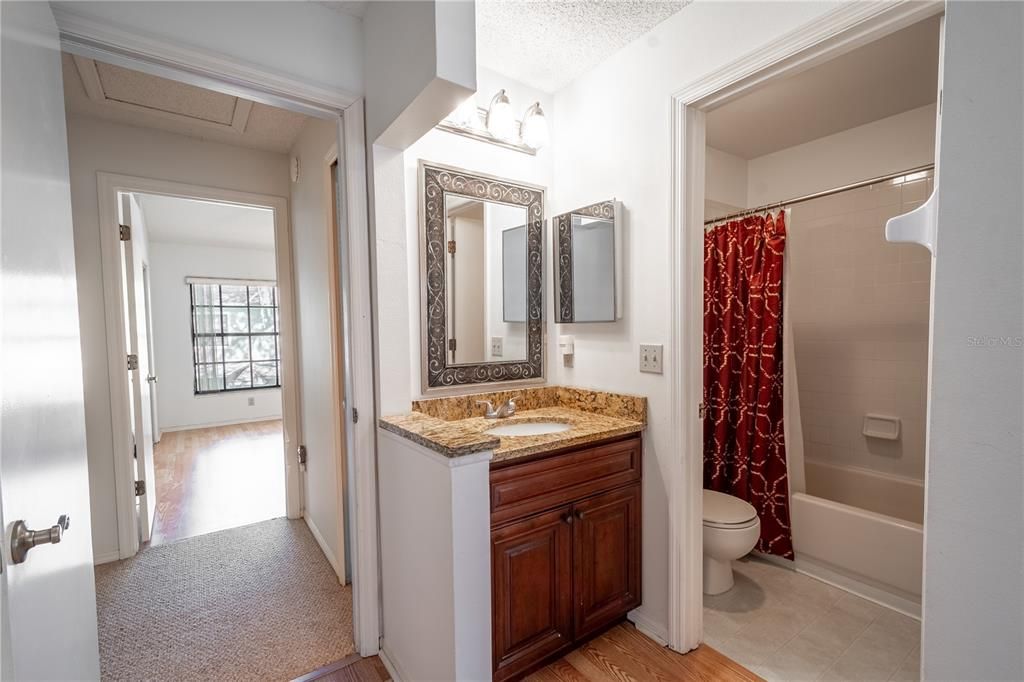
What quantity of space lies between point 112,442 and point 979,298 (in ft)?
11.2

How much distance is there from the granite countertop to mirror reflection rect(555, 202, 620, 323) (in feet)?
1.26

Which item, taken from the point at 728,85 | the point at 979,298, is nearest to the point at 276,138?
the point at 728,85

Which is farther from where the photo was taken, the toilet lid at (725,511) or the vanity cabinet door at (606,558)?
the toilet lid at (725,511)

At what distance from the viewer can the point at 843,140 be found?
9.04ft

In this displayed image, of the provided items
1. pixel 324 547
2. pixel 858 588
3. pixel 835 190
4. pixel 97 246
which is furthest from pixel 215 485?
pixel 835 190

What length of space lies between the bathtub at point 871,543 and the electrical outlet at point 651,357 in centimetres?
130

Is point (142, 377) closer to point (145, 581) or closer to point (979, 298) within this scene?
point (145, 581)

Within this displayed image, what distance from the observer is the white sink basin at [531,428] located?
193 cm

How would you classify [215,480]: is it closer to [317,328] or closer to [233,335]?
[317,328]

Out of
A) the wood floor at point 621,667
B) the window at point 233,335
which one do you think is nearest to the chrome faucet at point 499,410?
the wood floor at point 621,667

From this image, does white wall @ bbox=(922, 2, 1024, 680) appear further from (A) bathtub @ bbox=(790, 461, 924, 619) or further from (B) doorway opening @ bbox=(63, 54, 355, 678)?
(A) bathtub @ bbox=(790, 461, 924, 619)

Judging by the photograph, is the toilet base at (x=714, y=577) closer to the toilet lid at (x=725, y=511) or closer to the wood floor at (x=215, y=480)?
the toilet lid at (x=725, y=511)

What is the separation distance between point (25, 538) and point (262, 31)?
1.54 metres

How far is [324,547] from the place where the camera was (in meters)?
2.62
